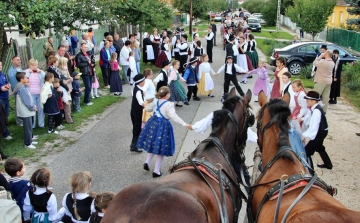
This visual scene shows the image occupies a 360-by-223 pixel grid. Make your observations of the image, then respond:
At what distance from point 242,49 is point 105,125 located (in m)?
7.85

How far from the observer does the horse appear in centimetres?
266

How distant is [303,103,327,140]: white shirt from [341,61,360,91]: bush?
29.9 feet

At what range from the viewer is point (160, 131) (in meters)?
6.62

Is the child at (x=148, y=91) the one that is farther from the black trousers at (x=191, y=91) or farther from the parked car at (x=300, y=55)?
the parked car at (x=300, y=55)

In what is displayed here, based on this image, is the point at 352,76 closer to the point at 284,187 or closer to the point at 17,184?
the point at 284,187

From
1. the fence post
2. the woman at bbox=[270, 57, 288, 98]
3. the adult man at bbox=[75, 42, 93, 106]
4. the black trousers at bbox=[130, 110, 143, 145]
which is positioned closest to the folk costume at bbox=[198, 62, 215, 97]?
the woman at bbox=[270, 57, 288, 98]

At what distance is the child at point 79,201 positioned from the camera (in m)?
4.18

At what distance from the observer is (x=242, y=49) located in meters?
15.3

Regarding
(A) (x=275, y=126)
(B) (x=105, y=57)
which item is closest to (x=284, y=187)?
(A) (x=275, y=126)

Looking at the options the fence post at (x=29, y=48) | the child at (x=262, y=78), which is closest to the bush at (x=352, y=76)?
the child at (x=262, y=78)

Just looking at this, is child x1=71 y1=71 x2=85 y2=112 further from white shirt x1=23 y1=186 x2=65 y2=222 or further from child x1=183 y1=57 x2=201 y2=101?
white shirt x1=23 y1=186 x2=65 y2=222

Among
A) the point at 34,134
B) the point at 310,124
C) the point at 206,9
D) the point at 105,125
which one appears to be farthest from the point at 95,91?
the point at 206,9

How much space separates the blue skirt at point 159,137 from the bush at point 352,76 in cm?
1043

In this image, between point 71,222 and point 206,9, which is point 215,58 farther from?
point 71,222
